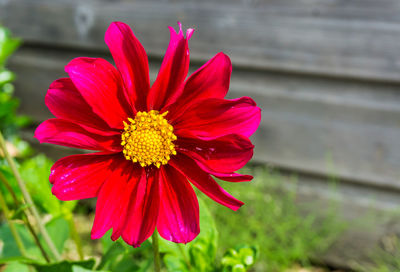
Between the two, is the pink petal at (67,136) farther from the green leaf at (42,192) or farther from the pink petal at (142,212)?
the green leaf at (42,192)

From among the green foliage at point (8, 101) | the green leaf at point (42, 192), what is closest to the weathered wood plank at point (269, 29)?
the green foliage at point (8, 101)

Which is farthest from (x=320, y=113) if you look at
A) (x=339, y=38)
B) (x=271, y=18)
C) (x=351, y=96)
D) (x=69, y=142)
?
(x=69, y=142)

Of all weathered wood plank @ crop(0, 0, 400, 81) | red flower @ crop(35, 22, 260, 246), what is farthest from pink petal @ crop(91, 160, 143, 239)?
weathered wood plank @ crop(0, 0, 400, 81)

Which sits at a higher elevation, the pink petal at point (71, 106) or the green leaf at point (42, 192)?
the pink petal at point (71, 106)

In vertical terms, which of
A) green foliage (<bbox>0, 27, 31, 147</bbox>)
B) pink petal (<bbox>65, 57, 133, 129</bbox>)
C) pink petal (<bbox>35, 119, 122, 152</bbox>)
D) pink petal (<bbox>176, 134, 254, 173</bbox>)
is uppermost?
pink petal (<bbox>65, 57, 133, 129</bbox>)

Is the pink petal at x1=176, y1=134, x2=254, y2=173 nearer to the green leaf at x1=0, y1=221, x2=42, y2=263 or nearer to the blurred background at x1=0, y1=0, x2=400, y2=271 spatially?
the green leaf at x1=0, y1=221, x2=42, y2=263

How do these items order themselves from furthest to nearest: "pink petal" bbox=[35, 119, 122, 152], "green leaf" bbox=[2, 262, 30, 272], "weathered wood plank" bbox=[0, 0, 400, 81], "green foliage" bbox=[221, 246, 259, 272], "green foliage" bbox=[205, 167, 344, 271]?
"green foliage" bbox=[205, 167, 344, 271] → "weathered wood plank" bbox=[0, 0, 400, 81] → "green leaf" bbox=[2, 262, 30, 272] → "green foliage" bbox=[221, 246, 259, 272] → "pink petal" bbox=[35, 119, 122, 152]
